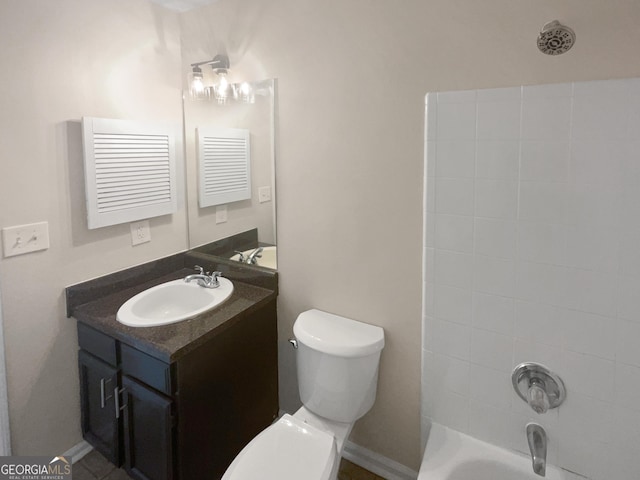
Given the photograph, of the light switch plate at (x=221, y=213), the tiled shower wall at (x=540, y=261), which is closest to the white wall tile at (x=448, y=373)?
the tiled shower wall at (x=540, y=261)

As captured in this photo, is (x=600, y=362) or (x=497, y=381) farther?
(x=497, y=381)

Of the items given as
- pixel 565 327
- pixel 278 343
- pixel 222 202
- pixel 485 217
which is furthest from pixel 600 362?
pixel 222 202

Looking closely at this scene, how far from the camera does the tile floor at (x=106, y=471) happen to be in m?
1.80

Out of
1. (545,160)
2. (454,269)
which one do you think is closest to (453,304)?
(454,269)

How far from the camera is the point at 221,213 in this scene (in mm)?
2211

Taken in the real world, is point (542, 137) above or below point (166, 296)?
above

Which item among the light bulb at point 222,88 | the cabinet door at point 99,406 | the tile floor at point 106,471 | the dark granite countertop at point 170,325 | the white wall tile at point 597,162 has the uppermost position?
the light bulb at point 222,88

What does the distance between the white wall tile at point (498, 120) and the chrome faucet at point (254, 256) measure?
1225 millimetres

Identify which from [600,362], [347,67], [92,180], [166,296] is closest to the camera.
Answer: [600,362]

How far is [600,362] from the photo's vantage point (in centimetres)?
124

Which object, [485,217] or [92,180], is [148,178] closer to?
[92,180]

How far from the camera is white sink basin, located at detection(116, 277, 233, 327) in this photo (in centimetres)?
184

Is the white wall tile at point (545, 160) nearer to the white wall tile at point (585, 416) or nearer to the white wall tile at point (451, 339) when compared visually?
the white wall tile at point (451, 339)

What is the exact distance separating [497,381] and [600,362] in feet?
1.10
